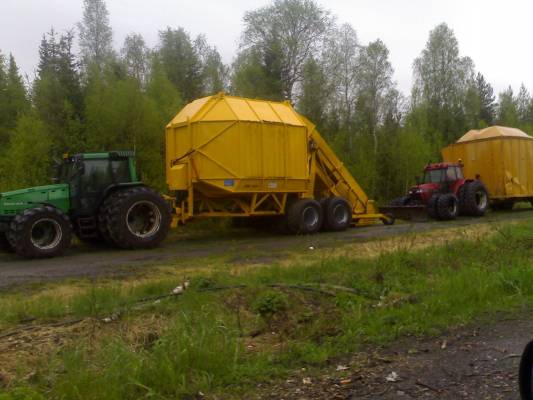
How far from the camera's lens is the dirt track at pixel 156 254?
10219 mm

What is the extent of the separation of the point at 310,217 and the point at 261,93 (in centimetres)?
1761

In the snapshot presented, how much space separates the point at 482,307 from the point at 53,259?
328 inches

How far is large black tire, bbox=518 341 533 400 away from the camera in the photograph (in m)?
3.21

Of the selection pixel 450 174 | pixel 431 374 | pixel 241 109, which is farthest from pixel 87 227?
pixel 450 174

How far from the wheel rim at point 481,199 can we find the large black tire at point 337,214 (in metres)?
7.07

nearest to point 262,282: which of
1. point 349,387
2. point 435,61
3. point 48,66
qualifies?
point 349,387

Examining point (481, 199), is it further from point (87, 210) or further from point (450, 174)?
point (87, 210)

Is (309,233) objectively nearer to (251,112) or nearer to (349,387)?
(251,112)

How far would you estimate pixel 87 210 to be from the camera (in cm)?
1344

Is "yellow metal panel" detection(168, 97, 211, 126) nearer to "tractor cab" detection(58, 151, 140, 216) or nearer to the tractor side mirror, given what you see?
"tractor cab" detection(58, 151, 140, 216)

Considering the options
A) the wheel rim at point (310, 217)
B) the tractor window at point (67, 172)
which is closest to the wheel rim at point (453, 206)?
the wheel rim at point (310, 217)

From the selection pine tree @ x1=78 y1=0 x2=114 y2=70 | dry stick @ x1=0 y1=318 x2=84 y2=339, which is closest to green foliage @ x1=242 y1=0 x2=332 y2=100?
pine tree @ x1=78 y1=0 x2=114 y2=70

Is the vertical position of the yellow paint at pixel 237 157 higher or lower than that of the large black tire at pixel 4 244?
higher

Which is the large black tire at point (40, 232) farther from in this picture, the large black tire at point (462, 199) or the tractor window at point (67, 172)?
the large black tire at point (462, 199)
